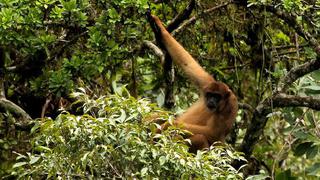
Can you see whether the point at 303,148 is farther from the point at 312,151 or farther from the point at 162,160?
the point at 162,160

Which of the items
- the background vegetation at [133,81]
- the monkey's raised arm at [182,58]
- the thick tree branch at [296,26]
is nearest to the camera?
the background vegetation at [133,81]

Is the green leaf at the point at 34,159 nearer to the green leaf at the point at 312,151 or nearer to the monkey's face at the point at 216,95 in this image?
the monkey's face at the point at 216,95

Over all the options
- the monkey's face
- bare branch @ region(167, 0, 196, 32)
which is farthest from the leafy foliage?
the monkey's face

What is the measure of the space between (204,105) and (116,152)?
10.7 feet

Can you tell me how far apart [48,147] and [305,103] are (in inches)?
103

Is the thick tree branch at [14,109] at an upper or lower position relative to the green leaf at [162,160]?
upper

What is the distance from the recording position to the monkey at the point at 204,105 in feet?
25.2

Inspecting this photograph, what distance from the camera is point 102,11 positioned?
22.1 feet

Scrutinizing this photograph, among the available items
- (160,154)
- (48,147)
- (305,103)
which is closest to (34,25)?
(48,147)

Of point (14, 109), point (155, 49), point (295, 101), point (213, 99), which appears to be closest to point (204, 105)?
A: point (213, 99)

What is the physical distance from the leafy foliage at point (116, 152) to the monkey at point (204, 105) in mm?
2238

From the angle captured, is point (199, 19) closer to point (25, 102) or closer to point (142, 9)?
point (142, 9)

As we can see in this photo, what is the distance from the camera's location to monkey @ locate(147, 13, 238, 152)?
25.2ft

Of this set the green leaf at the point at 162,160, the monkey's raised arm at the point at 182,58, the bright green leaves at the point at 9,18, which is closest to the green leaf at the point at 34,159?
the green leaf at the point at 162,160
